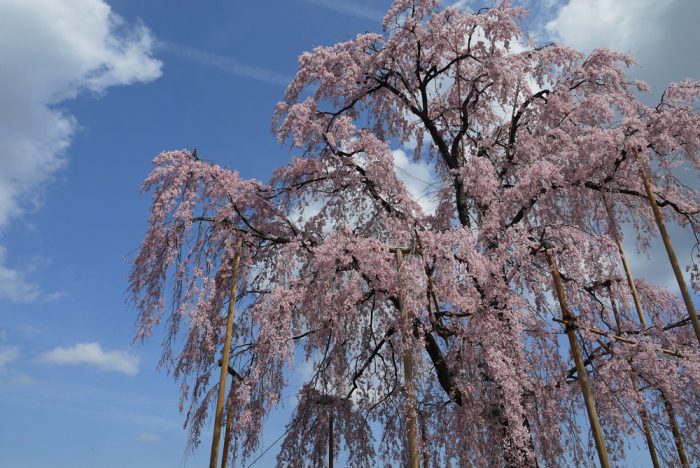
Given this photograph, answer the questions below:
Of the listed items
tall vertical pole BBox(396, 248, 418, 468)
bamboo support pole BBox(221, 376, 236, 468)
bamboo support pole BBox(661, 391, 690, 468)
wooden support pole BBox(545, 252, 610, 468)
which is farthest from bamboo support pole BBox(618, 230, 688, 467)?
bamboo support pole BBox(221, 376, 236, 468)

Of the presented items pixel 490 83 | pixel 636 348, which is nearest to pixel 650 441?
pixel 636 348

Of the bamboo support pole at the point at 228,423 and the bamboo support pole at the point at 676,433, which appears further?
the bamboo support pole at the point at 228,423

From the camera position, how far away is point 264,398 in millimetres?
11391

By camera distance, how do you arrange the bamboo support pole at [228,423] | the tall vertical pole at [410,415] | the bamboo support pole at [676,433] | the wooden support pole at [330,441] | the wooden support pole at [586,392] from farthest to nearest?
the wooden support pole at [330,441] → the bamboo support pole at [228,423] → the bamboo support pole at [676,433] → the tall vertical pole at [410,415] → the wooden support pole at [586,392]

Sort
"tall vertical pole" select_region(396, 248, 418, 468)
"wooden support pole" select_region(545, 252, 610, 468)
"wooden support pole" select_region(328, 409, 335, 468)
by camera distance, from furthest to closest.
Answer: "wooden support pole" select_region(328, 409, 335, 468) → "tall vertical pole" select_region(396, 248, 418, 468) → "wooden support pole" select_region(545, 252, 610, 468)

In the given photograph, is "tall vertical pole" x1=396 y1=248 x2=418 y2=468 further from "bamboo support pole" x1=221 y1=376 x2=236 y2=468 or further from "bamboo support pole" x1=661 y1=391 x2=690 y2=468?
"bamboo support pole" x1=661 y1=391 x2=690 y2=468

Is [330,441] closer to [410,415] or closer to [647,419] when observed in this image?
[410,415]

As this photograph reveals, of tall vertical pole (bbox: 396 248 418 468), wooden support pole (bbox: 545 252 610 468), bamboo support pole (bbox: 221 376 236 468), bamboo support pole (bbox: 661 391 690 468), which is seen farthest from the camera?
bamboo support pole (bbox: 221 376 236 468)

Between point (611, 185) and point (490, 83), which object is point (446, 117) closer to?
point (490, 83)

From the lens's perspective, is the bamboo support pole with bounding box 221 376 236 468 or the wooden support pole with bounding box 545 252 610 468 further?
the bamboo support pole with bounding box 221 376 236 468

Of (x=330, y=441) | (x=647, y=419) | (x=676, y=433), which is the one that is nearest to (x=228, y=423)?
(x=330, y=441)

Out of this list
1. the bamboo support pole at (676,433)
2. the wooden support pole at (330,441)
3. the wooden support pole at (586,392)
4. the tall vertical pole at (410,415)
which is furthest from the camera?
the wooden support pole at (330,441)

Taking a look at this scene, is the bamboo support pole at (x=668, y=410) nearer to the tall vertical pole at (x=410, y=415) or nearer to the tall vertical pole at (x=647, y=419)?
the tall vertical pole at (x=647, y=419)

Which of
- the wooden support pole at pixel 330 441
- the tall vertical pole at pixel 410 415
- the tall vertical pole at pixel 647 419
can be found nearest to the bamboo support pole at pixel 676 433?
the tall vertical pole at pixel 647 419
